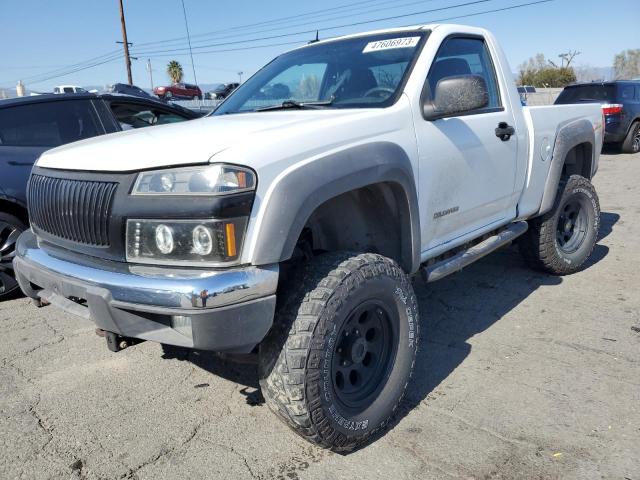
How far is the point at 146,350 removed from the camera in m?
3.56

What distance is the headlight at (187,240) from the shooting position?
79.6 inches

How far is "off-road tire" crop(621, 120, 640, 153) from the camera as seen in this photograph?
41.6 feet

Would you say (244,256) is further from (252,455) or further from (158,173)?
(252,455)

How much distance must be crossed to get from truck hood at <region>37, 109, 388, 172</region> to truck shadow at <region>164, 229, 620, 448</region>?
1072mm

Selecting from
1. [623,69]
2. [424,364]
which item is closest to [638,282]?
[424,364]

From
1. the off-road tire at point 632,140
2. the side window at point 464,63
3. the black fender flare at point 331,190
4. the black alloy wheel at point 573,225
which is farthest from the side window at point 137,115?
the off-road tire at point 632,140

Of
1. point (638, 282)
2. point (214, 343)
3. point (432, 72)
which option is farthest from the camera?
point (638, 282)

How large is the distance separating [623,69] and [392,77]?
9288 centimetres

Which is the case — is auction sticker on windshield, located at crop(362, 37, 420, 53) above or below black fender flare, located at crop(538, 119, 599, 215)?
above

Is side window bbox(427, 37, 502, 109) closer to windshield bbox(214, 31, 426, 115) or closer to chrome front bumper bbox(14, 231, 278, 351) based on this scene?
windshield bbox(214, 31, 426, 115)

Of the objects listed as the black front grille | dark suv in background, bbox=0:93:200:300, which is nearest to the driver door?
the black front grille

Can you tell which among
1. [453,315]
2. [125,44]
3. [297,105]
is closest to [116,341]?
[297,105]

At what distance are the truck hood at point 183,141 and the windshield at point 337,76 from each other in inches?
12.3

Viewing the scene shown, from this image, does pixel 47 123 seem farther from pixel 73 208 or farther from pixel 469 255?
pixel 469 255
